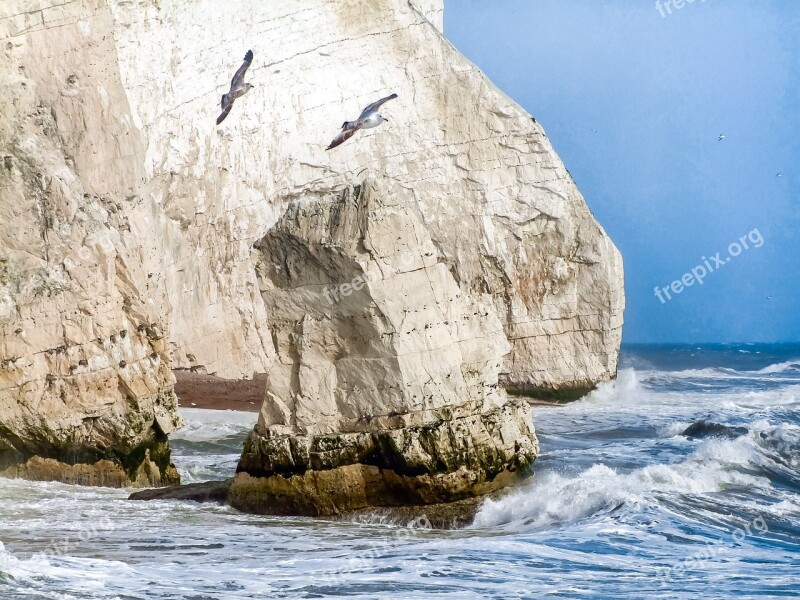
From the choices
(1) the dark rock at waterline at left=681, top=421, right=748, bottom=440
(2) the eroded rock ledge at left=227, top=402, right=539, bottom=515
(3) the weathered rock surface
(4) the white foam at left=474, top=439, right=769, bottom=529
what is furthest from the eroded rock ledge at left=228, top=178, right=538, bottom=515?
(1) the dark rock at waterline at left=681, top=421, right=748, bottom=440

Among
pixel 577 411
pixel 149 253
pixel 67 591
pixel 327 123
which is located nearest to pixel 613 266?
pixel 577 411

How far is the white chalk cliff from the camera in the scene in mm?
10227

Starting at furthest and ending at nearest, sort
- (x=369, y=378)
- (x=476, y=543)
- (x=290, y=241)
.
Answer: (x=290, y=241), (x=369, y=378), (x=476, y=543)

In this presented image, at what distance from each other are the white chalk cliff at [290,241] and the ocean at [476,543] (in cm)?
72

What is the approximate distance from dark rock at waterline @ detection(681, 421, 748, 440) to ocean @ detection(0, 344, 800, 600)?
2.64 meters

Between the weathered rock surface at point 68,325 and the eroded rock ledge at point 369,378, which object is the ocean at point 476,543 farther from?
the weathered rock surface at point 68,325

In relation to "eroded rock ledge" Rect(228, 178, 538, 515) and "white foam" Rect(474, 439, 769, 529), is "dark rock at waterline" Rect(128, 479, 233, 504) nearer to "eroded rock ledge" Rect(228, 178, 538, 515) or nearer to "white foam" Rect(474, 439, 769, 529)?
"eroded rock ledge" Rect(228, 178, 538, 515)

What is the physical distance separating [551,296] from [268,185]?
850cm

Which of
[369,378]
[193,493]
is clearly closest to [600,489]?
[369,378]

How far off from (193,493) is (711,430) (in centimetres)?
987

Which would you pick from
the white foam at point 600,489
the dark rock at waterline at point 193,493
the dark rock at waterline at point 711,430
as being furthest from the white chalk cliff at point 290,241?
the dark rock at waterline at point 711,430

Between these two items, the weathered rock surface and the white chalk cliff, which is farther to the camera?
the weathered rock surface

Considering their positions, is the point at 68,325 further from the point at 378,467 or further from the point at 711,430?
the point at 711,430

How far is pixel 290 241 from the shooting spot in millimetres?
10492
